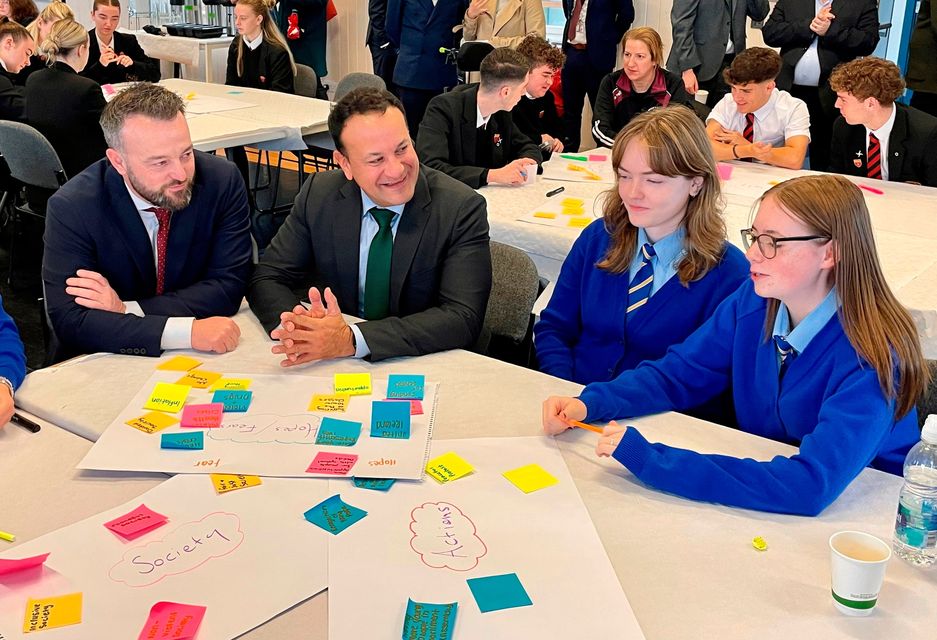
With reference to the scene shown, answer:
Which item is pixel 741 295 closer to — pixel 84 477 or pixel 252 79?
pixel 84 477

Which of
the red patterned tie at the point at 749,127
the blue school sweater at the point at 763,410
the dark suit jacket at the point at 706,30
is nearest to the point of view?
the blue school sweater at the point at 763,410

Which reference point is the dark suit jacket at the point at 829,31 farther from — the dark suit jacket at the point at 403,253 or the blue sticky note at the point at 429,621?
the blue sticky note at the point at 429,621

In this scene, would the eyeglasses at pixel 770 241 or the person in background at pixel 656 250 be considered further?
the person in background at pixel 656 250

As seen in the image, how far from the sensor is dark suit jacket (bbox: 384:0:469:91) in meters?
6.49

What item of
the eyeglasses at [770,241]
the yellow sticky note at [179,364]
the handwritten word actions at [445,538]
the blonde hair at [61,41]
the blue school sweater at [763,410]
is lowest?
the handwritten word actions at [445,538]

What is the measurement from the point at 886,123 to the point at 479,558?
3.30 metres

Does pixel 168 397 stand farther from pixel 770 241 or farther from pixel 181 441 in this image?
pixel 770 241

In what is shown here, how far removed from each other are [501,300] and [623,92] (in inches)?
107

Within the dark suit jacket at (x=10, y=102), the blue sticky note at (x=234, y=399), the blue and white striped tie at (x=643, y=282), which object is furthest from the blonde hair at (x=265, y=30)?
the blue sticky note at (x=234, y=399)

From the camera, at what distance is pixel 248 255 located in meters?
2.58

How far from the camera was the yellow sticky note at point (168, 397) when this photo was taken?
1.84m

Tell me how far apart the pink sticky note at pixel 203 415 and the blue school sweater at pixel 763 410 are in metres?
0.75

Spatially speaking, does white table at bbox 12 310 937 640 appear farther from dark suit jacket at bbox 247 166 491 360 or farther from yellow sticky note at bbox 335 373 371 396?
dark suit jacket at bbox 247 166 491 360

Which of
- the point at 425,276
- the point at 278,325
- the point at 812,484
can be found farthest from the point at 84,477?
the point at 812,484
